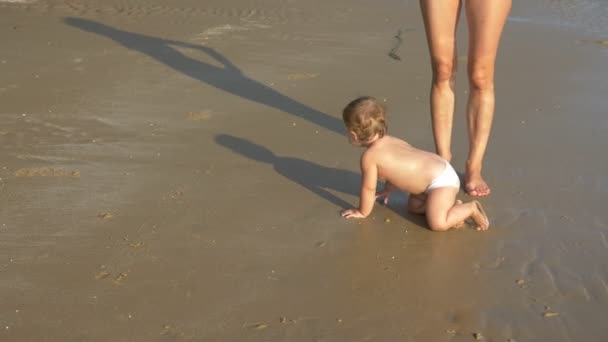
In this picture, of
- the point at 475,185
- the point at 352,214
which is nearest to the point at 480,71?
the point at 475,185

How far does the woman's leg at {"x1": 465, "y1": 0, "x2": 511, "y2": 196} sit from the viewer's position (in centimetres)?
400

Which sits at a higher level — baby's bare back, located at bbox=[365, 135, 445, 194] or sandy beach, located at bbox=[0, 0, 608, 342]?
baby's bare back, located at bbox=[365, 135, 445, 194]

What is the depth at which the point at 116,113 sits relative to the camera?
5.47 metres

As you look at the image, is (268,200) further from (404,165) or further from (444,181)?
(444,181)

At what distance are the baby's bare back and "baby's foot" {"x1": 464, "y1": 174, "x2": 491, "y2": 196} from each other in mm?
487

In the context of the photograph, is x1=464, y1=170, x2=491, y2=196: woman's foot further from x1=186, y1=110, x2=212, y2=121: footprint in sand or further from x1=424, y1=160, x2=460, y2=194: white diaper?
x1=186, y1=110, x2=212, y2=121: footprint in sand

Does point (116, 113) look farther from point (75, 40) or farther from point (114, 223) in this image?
point (75, 40)

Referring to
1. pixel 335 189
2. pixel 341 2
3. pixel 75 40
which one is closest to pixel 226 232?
pixel 335 189

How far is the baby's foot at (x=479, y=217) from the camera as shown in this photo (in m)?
3.82

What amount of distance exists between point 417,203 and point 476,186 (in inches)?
19.1

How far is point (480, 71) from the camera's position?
4203 mm

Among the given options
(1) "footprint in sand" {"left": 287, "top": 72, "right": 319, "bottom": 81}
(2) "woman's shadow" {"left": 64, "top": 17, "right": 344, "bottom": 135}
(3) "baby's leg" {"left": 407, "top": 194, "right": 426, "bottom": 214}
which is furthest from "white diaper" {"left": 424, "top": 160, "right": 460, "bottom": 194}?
(1) "footprint in sand" {"left": 287, "top": 72, "right": 319, "bottom": 81}

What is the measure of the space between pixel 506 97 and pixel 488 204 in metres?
2.14

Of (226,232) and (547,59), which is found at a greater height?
(226,232)
